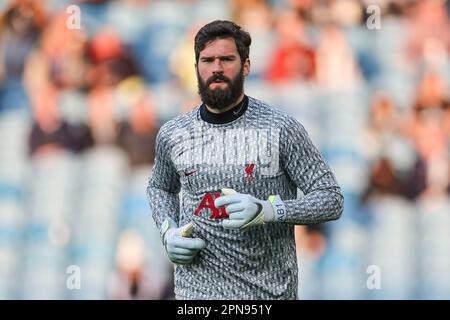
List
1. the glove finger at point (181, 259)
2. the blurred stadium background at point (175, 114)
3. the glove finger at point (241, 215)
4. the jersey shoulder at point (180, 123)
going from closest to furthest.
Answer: the glove finger at point (241, 215) < the glove finger at point (181, 259) < the jersey shoulder at point (180, 123) < the blurred stadium background at point (175, 114)

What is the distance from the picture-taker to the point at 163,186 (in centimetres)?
192

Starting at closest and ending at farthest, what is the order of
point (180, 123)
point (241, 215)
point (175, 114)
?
point (241, 215)
point (180, 123)
point (175, 114)

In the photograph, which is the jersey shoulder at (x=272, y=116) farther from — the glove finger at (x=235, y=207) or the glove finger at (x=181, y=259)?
the glove finger at (x=181, y=259)

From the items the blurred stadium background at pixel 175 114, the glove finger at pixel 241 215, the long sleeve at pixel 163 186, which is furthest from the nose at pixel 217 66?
the blurred stadium background at pixel 175 114

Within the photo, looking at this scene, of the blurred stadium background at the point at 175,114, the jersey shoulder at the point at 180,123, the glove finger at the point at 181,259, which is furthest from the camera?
the blurred stadium background at the point at 175,114

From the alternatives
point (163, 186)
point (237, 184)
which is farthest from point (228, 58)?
point (163, 186)

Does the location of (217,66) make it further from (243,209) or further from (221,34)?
(243,209)

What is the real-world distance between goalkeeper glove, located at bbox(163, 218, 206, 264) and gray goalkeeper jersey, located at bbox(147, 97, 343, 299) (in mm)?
34

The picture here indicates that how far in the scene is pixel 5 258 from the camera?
3.14m

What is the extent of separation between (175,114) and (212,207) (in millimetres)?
1551

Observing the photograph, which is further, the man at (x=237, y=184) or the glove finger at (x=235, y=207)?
the man at (x=237, y=184)

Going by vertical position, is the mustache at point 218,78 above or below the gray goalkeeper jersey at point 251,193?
above

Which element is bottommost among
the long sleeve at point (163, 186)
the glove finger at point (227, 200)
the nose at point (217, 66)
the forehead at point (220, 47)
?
the glove finger at point (227, 200)

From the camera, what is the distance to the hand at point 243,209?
62.3 inches
